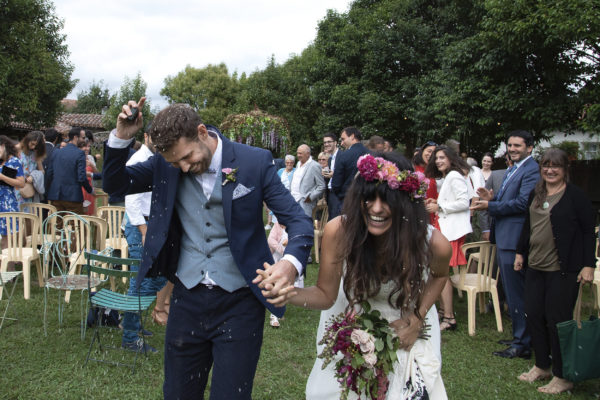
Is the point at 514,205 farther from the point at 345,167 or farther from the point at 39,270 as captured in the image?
the point at 39,270

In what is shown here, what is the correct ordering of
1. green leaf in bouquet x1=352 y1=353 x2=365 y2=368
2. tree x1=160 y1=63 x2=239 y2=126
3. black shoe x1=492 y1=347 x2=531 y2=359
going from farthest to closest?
1. tree x1=160 y1=63 x2=239 y2=126
2. black shoe x1=492 y1=347 x2=531 y2=359
3. green leaf in bouquet x1=352 y1=353 x2=365 y2=368

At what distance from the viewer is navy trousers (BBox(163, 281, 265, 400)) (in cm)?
232

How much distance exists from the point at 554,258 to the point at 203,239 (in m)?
3.39

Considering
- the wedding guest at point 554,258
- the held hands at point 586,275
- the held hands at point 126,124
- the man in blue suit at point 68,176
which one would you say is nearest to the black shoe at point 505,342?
the wedding guest at point 554,258

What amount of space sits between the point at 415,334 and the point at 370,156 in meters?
0.94

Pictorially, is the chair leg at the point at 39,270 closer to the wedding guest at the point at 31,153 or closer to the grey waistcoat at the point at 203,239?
the wedding guest at the point at 31,153

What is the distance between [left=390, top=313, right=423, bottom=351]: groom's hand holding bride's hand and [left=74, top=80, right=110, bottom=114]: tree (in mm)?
59638

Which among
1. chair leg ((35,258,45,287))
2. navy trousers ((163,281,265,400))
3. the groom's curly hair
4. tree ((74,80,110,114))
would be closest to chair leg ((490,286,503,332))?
navy trousers ((163,281,265,400))

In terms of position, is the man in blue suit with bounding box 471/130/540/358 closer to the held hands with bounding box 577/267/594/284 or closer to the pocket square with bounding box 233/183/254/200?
the held hands with bounding box 577/267/594/284

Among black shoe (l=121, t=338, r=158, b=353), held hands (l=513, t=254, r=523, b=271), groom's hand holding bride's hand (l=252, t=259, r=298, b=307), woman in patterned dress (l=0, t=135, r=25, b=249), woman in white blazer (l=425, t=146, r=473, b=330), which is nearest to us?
groom's hand holding bride's hand (l=252, t=259, r=298, b=307)

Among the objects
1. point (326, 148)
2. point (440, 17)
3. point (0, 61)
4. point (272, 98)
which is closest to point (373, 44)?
point (440, 17)

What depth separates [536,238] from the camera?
14.6ft

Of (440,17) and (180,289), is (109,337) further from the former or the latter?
(440,17)

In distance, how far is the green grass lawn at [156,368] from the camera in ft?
13.1
